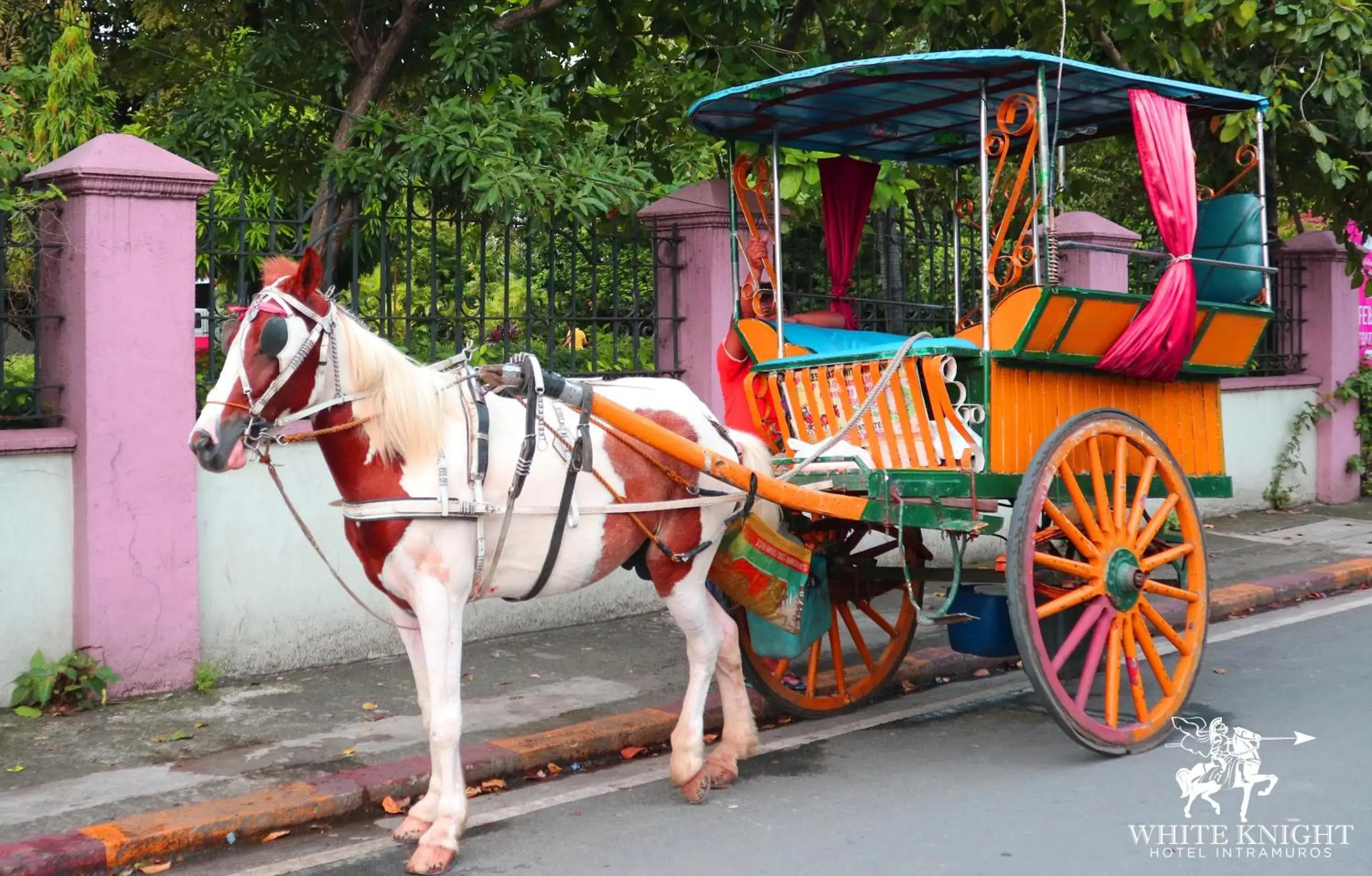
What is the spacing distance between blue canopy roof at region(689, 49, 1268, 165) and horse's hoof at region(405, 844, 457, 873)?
3249mm

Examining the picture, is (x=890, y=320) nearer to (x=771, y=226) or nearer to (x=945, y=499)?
(x=771, y=226)

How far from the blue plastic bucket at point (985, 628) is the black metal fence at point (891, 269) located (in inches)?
142

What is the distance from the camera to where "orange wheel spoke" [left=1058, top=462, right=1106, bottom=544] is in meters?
5.22

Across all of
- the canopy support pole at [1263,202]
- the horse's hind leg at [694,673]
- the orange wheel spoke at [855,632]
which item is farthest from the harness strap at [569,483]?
the canopy support pole at [1263,202]

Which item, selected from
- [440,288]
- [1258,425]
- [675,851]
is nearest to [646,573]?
[675,851]

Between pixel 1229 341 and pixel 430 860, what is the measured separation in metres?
4.07

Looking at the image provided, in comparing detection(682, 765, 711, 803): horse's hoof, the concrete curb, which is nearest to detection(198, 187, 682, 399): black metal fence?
the concrete curb

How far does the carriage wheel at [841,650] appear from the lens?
593 centimetres

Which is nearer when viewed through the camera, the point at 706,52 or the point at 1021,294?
the point at 1021,294

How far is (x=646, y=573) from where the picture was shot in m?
5.27

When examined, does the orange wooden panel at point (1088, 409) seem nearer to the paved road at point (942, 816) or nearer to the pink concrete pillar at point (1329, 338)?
the paved road at point (942, 816)

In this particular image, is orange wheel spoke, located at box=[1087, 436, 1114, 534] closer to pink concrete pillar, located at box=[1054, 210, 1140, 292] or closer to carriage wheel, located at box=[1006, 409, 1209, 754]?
carriage wheel, located at box=[1006, 409, 1209, 754]

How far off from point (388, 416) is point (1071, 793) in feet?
9.12

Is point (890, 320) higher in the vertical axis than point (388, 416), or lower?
higher
